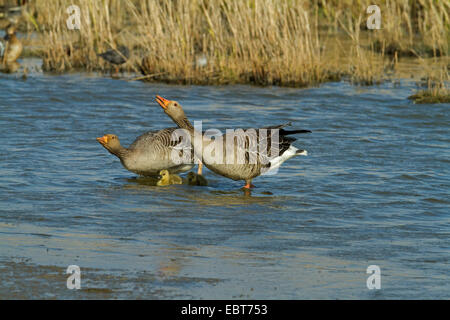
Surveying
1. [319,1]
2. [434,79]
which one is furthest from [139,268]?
[319,1]

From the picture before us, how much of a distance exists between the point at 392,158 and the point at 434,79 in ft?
20.0

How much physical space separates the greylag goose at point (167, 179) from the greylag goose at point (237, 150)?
657mm

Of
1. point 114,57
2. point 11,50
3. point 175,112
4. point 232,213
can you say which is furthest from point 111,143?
point 11,50

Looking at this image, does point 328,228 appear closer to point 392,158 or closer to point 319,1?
point 392,158

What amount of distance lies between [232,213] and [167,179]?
53.3 inches

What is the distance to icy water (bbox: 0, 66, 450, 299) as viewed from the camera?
5.24 m

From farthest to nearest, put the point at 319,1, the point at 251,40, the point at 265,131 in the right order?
the point at 319,1 → the point at 251,40 → the point at 265,131

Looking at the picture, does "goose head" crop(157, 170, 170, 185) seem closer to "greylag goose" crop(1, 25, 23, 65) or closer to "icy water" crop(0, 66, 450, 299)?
"icy water" crop(0, 66, 450, 299)

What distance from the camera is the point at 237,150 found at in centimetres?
800

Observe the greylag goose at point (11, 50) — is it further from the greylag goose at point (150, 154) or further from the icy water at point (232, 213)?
the greylag goose at point (150, 154)

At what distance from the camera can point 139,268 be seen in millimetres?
5449

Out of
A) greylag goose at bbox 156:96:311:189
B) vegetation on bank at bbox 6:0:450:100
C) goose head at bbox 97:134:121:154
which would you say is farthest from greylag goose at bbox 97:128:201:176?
vegetation on bank at bbox 6:0:450:100

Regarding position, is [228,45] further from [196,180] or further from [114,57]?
[196,180]

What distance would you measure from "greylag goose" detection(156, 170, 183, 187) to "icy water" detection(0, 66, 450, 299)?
174 millimetres
